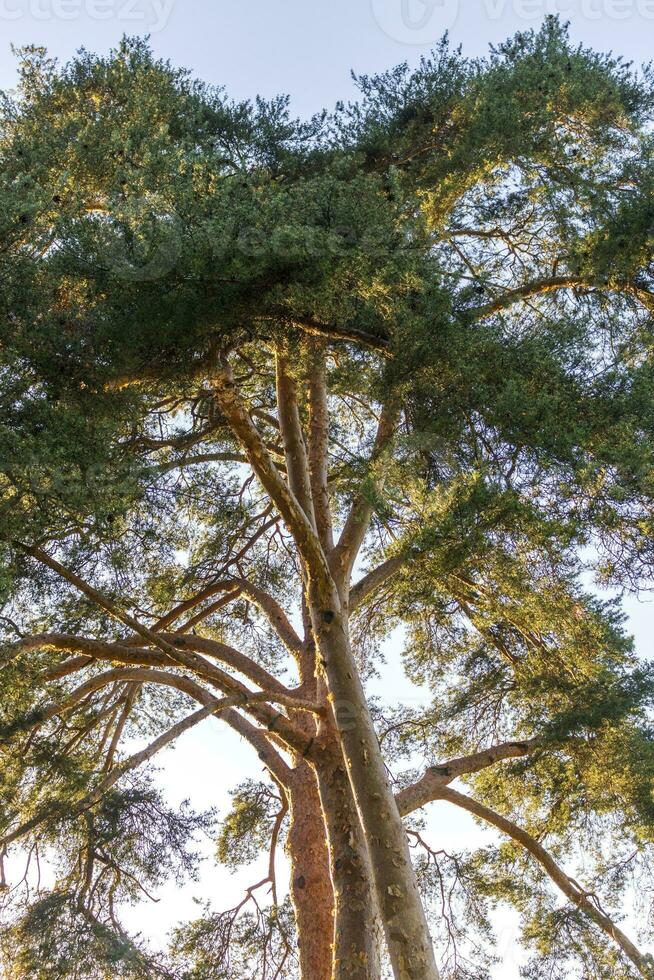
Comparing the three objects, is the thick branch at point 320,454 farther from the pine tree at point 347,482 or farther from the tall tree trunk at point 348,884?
the tall tree trunk at point 348,884

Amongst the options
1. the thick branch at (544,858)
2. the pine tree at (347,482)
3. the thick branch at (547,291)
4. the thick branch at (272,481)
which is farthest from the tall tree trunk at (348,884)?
the thick branch at (547,291)

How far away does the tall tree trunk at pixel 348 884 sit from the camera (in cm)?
583

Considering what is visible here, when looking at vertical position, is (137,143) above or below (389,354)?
above

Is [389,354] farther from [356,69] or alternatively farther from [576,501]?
[356,69]

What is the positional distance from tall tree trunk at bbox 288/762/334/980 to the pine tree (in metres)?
0.03

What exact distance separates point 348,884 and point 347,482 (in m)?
3.01

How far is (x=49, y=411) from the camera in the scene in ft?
18.2

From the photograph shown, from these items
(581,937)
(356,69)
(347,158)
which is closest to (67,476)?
(347,158)

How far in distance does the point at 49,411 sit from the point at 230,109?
455cm

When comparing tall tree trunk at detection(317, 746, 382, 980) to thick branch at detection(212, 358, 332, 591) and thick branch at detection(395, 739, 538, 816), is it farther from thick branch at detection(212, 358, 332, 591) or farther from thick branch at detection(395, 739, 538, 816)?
thick branch at detection(212, 358, 332, 591)

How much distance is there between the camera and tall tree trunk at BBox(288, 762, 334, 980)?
755 centimetres

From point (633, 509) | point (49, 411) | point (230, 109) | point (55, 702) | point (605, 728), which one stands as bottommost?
point (605, 728)

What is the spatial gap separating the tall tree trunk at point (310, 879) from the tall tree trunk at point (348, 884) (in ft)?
5.11

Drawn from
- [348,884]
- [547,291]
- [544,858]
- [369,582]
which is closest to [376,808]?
[348,884]
